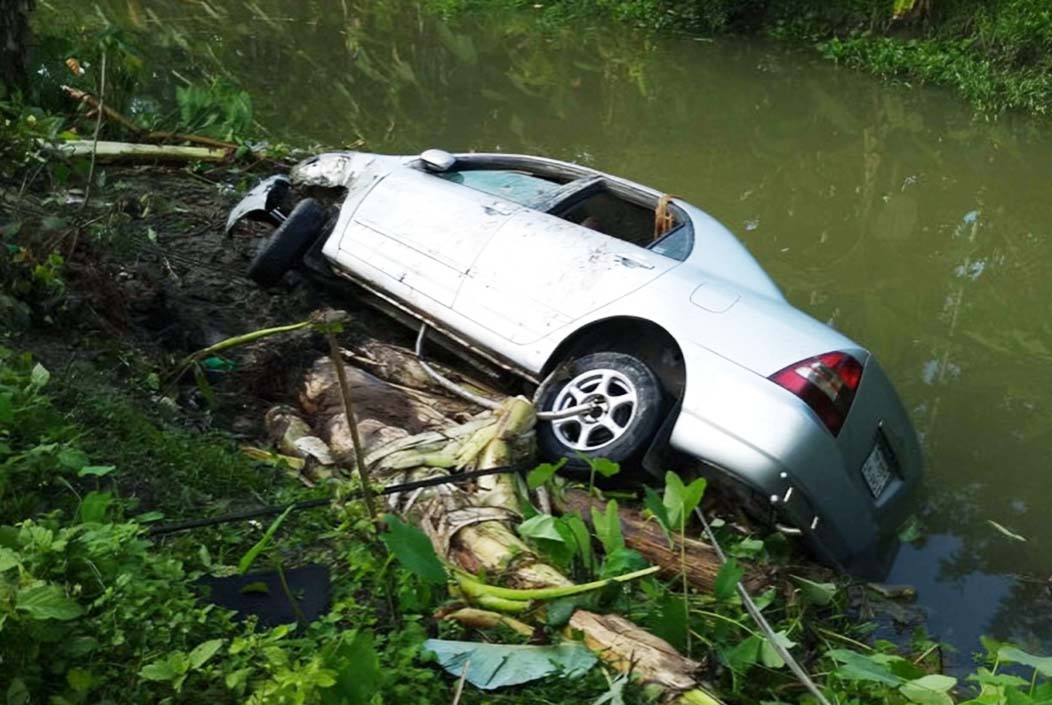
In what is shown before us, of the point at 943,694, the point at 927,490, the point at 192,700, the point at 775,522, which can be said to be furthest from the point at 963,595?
the point at 192,700

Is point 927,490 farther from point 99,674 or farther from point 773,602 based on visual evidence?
point 99,674

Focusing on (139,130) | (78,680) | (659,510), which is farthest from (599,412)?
(139,130)

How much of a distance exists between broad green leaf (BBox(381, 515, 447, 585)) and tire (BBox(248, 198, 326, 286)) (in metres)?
3.47

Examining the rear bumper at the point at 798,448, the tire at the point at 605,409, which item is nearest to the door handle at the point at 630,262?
the tire at the point at 605,409

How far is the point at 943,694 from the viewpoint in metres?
3.32

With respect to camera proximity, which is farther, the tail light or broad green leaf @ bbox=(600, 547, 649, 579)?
the tail light

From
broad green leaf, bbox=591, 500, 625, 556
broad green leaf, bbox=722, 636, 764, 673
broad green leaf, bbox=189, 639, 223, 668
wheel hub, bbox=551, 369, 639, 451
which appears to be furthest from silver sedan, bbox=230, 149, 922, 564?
broad green leaf, bbox=189, 639, 223, 668

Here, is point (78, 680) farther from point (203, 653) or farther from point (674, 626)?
point (674, 626)

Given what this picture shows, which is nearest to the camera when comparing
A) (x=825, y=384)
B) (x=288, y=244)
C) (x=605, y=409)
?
(x=825, y=384)

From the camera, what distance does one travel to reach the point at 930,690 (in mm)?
3320

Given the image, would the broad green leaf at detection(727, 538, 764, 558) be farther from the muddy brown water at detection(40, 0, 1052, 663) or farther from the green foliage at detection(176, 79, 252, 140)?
the green foliage at detection(176, 79, 252, 140)

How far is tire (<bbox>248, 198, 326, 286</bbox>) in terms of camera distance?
670 cm

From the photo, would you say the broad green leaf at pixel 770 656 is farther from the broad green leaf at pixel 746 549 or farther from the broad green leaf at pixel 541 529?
the broad green leaf at pixel 746 549

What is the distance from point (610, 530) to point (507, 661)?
89cm
